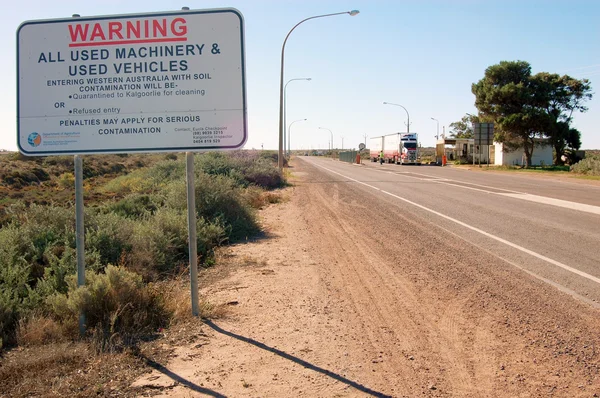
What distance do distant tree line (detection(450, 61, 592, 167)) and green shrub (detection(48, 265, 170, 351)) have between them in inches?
1741

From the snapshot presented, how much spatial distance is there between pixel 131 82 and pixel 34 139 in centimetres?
112

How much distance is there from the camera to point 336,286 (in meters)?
6.86

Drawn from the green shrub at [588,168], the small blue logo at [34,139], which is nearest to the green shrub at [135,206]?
the small blue logo at [34,139]

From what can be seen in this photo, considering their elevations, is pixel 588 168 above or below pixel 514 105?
below

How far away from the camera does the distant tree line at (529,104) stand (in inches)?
1769

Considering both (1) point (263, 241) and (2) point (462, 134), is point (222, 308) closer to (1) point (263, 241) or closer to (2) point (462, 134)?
(1) point (263, 241)

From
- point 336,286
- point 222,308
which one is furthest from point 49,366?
point 336,286

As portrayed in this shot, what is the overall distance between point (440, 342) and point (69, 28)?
4736 millimetres

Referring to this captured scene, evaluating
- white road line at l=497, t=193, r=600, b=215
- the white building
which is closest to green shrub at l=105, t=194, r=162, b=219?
white road line at l=497, t=193, r=600, b=215

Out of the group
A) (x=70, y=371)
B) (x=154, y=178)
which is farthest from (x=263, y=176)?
(x=70, y=371)

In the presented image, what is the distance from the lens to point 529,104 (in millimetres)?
46406

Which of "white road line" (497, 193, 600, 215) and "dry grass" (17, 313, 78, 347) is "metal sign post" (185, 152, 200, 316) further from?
"white road line" (497, 193, 600, 215)

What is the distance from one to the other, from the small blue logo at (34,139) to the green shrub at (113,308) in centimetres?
142

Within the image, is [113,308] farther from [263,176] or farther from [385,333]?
[263,176]
